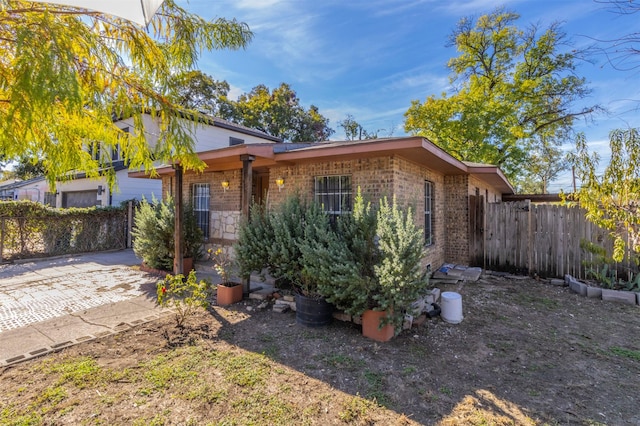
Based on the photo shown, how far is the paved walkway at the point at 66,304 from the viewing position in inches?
155

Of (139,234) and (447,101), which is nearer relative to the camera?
(139,234)

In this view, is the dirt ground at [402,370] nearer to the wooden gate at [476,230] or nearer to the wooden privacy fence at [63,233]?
the wooden gate at [476,230]

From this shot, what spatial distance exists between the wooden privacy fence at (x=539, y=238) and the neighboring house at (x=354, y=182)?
39 cm

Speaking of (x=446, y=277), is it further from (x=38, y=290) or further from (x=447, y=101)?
(x=447, y=101)

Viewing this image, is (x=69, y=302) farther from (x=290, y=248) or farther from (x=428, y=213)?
(x=428, y=213)

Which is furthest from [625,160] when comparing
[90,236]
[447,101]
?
[90,236]

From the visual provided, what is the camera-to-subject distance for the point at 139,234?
25.5 feet

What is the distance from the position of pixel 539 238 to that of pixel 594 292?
185cm

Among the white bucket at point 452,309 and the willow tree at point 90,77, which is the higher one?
the willow tree at point 90,77

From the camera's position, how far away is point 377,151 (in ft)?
16.9

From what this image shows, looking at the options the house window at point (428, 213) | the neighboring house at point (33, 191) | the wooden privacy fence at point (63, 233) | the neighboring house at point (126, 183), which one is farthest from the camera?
the neighboring house at point (33, 191)

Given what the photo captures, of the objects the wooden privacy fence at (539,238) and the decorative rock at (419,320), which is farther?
the wooden privacy fence at (539,238)

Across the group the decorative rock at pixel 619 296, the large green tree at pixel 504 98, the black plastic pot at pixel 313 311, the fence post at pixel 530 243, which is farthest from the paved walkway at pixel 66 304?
the large green tree at pixel 504 98

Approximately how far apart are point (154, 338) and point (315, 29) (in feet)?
25.9
